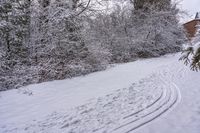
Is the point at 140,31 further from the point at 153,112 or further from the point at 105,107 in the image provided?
the point at 153,112

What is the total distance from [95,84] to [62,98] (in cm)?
193

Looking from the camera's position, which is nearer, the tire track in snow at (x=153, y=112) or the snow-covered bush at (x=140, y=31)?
the tire track in snow at (x=153, y=112)

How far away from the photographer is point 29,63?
9.66 metres

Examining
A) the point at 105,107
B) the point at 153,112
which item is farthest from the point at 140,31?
the point at 153,112

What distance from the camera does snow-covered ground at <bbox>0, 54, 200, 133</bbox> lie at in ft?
14.4

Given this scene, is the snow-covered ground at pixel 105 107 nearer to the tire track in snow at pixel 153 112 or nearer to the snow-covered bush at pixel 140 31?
the tire track in snow at pixel 153 112

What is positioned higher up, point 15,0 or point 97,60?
point 15,0

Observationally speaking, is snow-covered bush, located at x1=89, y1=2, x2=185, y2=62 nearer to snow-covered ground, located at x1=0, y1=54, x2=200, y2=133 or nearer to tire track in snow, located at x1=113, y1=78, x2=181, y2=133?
snow-covered ground, located at x1=0, y1=54, x2=200, y2=133

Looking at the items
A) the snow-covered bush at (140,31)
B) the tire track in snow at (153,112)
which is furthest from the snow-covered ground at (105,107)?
the snow-covered bush at (140,31)

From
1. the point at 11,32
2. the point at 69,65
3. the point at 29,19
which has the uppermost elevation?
the point at 29,19

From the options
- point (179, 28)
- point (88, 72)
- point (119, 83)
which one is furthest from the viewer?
point (179, 28)

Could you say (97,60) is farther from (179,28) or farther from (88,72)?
(179,28)

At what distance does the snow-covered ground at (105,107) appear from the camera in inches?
173

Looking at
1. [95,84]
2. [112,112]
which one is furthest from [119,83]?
[112,112]
